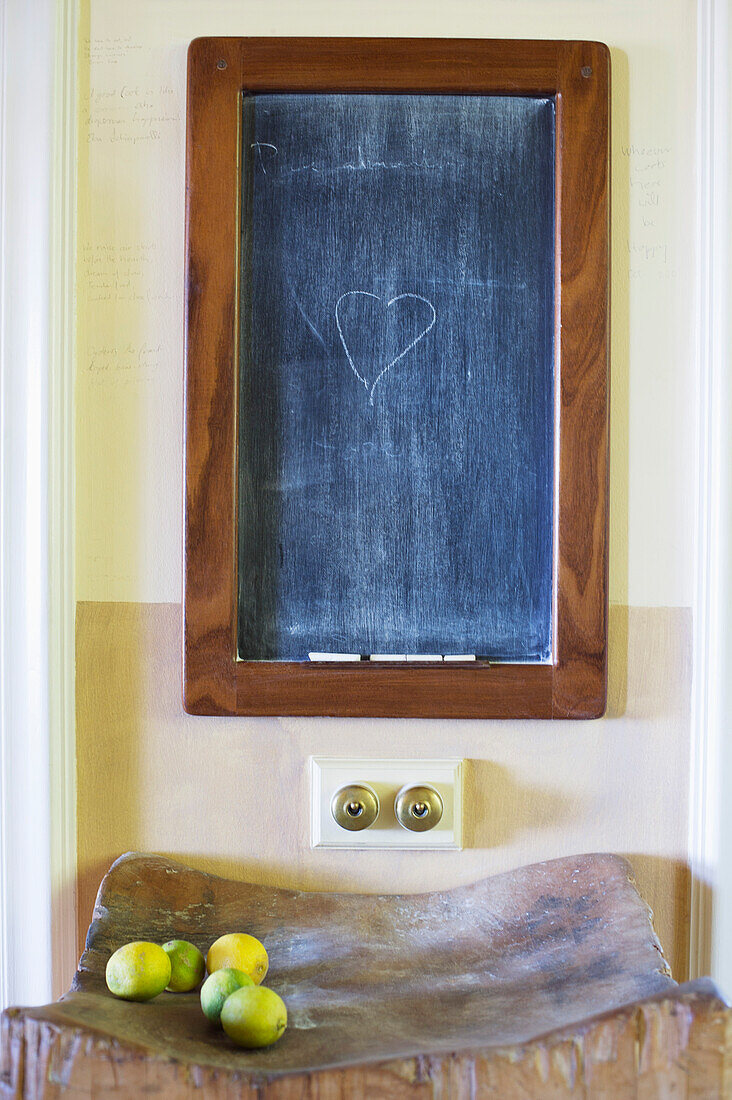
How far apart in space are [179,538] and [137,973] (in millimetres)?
506

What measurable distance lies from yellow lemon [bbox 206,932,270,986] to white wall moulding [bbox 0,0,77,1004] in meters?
0.28

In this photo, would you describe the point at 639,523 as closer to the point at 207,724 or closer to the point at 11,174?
the point at 207,724

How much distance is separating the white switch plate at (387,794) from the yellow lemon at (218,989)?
0.25 metres

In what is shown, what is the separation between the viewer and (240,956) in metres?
0.87

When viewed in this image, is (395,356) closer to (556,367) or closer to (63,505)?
(556,367)

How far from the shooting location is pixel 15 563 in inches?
41.4

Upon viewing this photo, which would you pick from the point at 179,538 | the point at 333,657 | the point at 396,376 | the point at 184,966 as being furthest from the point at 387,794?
the point at 396,376

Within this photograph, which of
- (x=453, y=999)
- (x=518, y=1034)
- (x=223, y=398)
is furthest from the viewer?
(x=223, y=398)

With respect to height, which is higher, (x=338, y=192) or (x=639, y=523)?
(x=338, y=192)

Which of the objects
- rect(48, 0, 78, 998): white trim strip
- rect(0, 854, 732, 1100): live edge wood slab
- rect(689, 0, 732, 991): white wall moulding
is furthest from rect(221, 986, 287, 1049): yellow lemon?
rect(689, 0, 732, 991): white wall moulding

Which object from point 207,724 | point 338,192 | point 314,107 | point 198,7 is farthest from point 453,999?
point 198,7

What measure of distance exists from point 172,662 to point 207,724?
0.31 ft

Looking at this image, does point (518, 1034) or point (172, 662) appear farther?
point (172, 662)

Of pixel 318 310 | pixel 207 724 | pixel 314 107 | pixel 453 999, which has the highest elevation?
pixel 314 107
